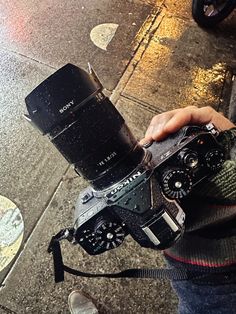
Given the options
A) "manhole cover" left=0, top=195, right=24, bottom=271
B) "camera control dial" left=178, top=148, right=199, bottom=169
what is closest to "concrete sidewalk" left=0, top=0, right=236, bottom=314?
"manhole cover" left=0, top=195, right=24, bottom=271

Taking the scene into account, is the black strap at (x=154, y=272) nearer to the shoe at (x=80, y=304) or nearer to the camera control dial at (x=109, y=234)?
the camera control dial at (x=109, y=234)

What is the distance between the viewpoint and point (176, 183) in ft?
3.23

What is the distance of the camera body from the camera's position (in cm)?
98

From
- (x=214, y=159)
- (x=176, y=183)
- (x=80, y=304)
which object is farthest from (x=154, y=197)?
(x=80, y=304)

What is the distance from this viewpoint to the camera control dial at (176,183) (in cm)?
98

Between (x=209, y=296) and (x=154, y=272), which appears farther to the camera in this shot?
(x=154, y=272)

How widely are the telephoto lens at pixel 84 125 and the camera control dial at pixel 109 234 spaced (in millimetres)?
94

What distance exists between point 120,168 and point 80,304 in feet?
3.08

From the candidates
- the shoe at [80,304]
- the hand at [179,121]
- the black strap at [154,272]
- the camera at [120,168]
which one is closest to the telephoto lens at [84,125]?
the camera at [120,168]

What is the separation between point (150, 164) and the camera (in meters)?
1.00

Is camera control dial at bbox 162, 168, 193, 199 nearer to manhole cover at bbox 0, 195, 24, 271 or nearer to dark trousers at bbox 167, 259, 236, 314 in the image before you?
dark trousers at bbox 167, 259, 236, 314

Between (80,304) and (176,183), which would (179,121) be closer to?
(176,183)

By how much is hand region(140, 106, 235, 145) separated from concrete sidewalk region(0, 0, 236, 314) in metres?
0.85

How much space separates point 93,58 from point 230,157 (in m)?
1.59
